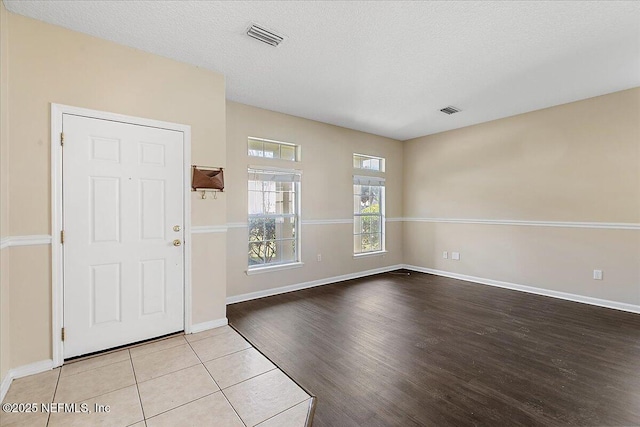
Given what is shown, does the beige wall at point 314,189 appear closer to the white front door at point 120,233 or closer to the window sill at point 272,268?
the window sill at point 272,268

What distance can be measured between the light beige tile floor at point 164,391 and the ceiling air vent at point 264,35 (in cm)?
278

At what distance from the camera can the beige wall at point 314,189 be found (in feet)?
12.9

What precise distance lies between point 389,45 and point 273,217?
9.03 ft

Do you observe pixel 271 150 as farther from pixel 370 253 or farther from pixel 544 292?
pixel 544 292

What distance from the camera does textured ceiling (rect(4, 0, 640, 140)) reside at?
2.12 m

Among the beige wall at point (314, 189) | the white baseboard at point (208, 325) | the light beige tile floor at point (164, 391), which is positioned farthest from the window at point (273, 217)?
the light beige tile floor at point (164, 391)

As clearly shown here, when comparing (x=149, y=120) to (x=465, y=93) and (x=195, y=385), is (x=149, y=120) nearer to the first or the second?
(x=195, y=385)

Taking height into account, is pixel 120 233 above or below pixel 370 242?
above

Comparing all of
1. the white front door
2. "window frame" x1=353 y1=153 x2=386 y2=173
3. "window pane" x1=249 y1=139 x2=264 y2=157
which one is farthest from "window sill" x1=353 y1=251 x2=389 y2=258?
the white front door

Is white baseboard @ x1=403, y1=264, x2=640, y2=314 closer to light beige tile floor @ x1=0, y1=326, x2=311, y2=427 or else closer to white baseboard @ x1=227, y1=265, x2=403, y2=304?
white baseboard @ x1=227, y1=265, x2=403, y2=304

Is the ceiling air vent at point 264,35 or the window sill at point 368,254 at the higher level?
the ceiling air vent at point 264,35

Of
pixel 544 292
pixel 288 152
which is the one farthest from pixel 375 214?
pixel 544 292

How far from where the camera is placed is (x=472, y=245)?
199 inches

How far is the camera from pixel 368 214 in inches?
223
